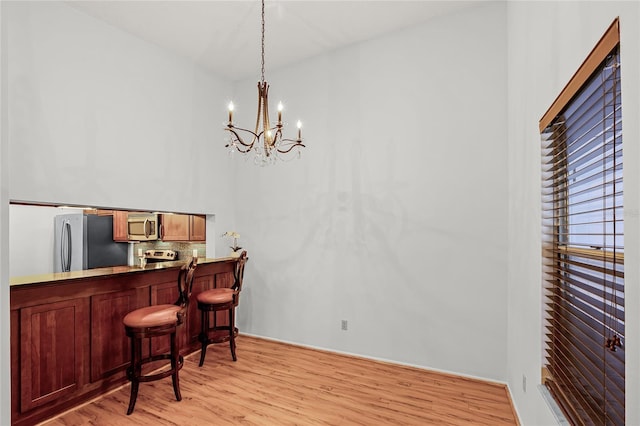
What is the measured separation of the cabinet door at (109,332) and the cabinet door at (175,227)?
1546 mm

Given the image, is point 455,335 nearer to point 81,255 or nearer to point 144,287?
point 144,287

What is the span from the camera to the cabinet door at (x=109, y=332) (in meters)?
3.01

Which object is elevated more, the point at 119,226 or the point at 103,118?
the point at 103,118

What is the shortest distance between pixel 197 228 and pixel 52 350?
232 centimetres

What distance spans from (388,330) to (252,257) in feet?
6.67

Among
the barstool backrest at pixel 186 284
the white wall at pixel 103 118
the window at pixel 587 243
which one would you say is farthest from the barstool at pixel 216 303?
the window at pixel 587 243

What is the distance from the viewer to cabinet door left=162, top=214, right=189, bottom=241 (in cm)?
484

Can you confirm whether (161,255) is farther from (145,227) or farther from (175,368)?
(175,368)

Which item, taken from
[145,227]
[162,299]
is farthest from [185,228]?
[162,299]

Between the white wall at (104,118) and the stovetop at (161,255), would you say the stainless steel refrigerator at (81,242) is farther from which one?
the white wall at (104,118)

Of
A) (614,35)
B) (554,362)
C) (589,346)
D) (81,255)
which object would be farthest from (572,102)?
(81,255)

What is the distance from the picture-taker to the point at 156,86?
3961mm

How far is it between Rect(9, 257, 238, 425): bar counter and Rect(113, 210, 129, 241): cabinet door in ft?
6.76

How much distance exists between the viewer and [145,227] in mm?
5016
